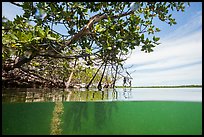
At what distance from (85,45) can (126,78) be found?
1247 millimetres

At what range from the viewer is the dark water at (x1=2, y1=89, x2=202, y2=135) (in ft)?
9.32

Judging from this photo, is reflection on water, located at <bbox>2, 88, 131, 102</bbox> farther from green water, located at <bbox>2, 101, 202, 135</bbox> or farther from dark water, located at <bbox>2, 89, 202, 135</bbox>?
green water, located at <bbox>2, 101, 202, 135</bbox>

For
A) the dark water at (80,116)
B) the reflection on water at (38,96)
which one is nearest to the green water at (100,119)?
the dark water at (80,116)

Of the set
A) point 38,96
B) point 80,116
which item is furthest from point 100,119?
point 38,96

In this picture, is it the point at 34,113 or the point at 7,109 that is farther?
the point at 34,113

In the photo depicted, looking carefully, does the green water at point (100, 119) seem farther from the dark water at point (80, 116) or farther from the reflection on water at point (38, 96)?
the reflection on water at point (38, 96)

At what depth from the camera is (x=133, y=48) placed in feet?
11.4

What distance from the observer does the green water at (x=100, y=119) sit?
9.19ft

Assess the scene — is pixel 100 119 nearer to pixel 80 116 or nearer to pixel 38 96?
pixel 80 116

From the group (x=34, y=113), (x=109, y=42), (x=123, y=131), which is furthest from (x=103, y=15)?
(x=34, y=113)

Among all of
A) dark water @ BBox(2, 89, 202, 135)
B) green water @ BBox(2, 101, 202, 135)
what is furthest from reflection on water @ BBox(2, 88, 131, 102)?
green water @ BBox(2, 101, 202, 135)

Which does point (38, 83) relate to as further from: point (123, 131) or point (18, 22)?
point (123, 131)

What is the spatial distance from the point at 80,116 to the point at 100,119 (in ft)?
1.86

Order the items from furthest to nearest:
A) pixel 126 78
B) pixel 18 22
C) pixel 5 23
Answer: pixel 126 78
pixel 18 22
pixel 5 23
